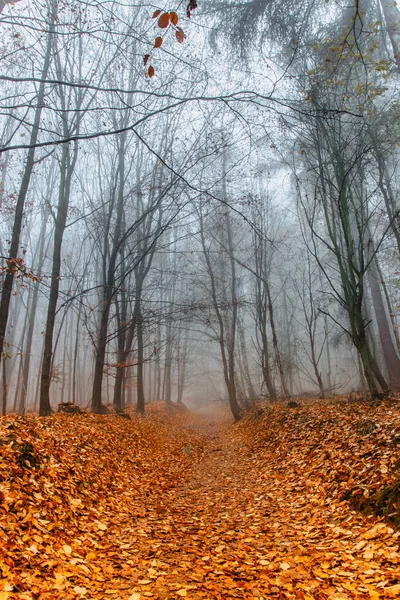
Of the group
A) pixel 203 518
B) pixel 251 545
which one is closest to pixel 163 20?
pixel 251 545

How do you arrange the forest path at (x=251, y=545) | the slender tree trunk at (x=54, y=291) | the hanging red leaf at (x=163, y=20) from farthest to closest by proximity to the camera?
1. the slender tree trunk at (x=54, y=291)
2. the forest path at (x=251, y=545)
3. the hanging red leaf at (x=163, y=20)

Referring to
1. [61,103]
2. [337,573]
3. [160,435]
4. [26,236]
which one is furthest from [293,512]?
[26,236]

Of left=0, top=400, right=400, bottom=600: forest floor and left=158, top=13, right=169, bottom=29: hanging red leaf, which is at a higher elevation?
left=158, top=13, right=169, bottom=29: hanging red leaf

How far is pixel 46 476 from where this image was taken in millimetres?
4000

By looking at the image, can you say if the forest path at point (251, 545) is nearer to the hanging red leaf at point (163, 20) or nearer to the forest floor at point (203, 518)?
the forest floor at point (203, 518)

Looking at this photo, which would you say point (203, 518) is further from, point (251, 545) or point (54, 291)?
point (54, 291)

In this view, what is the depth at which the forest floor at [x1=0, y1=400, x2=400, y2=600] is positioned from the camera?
98.1 inches

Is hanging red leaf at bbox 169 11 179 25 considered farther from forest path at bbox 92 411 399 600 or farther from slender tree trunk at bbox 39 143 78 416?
slender tree trunk at bbox 39 143 78 416

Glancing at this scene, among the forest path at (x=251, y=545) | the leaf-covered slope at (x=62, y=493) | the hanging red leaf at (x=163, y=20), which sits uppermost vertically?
the hanging red leaf at (x=163, y=20)

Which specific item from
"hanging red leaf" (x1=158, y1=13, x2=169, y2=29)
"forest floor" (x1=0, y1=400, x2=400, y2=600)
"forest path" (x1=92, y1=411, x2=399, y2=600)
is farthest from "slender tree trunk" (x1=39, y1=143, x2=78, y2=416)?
"hanging red leaf" (x1=158, y1=13, x2=169, y2=29)

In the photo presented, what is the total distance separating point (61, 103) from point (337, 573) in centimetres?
1096

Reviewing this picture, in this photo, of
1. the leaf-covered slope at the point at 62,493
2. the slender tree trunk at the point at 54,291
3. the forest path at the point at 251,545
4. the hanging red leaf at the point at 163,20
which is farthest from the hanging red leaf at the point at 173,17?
the slender tree trunk at the point at 54,291

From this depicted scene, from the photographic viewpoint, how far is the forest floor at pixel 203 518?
249 cm

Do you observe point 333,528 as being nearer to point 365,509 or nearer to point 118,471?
point 365,509
